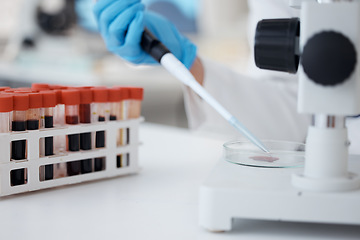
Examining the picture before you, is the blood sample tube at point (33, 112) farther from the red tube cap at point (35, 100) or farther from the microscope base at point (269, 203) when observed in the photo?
the microscope base at point (269, 203)

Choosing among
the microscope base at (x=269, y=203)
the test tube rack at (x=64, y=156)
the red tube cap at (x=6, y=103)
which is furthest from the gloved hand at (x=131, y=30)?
the microscope base at (x=269, y=203)

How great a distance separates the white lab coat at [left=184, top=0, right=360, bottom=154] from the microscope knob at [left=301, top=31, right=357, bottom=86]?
24.9 inches

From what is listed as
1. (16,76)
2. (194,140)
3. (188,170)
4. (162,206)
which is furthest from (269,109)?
(16,76)

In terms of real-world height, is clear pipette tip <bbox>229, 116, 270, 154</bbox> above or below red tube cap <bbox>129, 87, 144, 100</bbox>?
below

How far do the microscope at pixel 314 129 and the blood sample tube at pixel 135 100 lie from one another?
26cm

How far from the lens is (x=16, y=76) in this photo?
2934 mm

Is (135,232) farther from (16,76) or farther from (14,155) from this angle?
(16,76)

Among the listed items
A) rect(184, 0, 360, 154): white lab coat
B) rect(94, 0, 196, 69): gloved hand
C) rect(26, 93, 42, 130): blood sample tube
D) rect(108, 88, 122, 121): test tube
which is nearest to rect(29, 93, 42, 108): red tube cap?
rect(26, 93, 42, 130): blood sample tube

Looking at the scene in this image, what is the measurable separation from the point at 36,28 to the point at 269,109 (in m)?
2.28

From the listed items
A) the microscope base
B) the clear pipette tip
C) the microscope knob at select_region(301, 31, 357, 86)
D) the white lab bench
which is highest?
the microscope knob at select_region(301, 31, 357, 86)

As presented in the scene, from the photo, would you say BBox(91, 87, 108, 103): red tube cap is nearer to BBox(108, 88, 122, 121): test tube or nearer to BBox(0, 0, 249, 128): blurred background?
BBox(108, 88, 122, 121): test tube

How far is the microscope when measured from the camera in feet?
1.58

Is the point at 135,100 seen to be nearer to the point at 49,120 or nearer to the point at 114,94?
the point at 114,94

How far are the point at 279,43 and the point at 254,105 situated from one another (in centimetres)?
66
